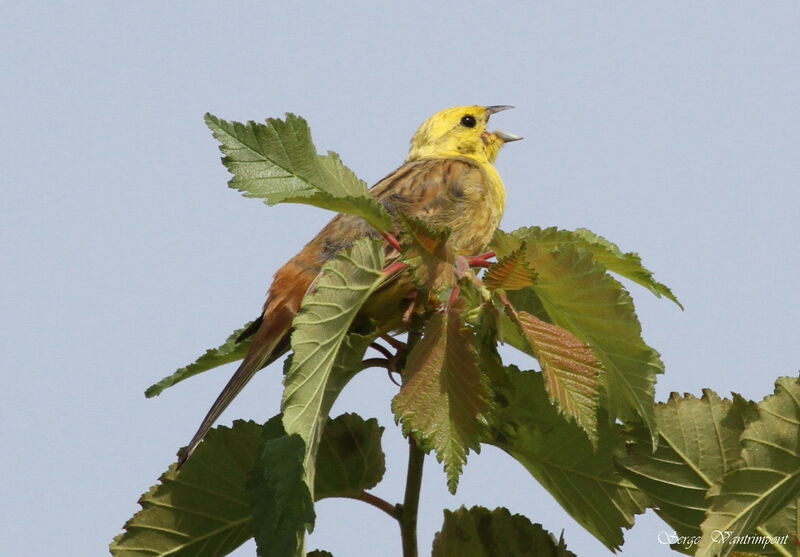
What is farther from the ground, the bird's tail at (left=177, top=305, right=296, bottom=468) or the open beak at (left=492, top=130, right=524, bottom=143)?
the open beak at (left=492, top=130, right=524, bottom=143)

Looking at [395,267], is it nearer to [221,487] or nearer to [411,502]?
[411,502]

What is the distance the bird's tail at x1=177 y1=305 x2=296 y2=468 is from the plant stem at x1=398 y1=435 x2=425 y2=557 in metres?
0.66

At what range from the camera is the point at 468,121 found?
16.0ft

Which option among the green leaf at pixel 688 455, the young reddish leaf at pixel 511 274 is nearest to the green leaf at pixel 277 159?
the young reddish leaf at pixel 511 274

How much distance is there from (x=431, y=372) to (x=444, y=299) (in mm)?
139

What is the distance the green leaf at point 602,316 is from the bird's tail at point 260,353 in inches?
35.7

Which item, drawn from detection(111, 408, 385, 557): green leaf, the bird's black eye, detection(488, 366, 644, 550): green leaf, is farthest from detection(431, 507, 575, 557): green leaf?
the bird's black eye

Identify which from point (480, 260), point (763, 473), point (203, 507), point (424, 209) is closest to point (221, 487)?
point (203, 507)

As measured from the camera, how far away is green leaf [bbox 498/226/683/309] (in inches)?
87.5

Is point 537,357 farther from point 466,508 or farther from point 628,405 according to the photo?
point 466,508

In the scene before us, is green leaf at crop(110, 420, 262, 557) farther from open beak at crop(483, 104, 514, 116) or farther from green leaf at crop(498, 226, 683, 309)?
open beak at crop(483, 104, 514, 116)

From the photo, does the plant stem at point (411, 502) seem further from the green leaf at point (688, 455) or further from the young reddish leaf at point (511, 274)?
the green leaf at point (688, 455)

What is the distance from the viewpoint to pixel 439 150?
15.7 ft

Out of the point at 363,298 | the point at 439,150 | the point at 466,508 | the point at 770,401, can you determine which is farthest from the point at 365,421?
the point at 439,150
